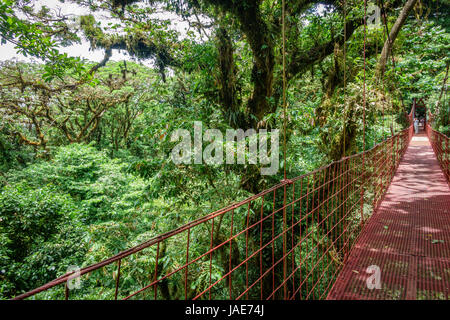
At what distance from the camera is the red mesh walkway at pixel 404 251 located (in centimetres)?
142

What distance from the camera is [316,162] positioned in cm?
495

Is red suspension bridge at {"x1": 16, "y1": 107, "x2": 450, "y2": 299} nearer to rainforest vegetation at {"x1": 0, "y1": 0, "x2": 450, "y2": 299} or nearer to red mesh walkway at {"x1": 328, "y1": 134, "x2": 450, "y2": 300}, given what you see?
red mesh walkway at {"x1": 328, "y1": 134, "x2": 450, "y2": 300}

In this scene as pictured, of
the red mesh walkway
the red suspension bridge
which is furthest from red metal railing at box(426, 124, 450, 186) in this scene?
→ the red mesh walkway

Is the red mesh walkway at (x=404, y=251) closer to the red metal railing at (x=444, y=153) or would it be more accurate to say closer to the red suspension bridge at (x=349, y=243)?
the red suspension bridge at (x=349, y=243)

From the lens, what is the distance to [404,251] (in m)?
1.81

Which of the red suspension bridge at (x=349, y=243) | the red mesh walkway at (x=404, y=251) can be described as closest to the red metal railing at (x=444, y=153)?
the red suspension bridge at (x=349, y=243)

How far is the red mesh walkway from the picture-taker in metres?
1.42

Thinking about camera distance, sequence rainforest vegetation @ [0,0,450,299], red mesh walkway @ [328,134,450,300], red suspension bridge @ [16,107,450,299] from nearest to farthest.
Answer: red suspension bridge @ [16,107,450,299], red mesh walkway @ [328,134,450,300], rainforest vegetation @ [0,0,450,299]

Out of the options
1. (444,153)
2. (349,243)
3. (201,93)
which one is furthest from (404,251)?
(444,153)

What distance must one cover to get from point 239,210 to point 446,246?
200cm

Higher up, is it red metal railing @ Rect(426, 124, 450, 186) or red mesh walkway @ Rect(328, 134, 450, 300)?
red metal railing @ Rect(426, 124, 450, 186)
